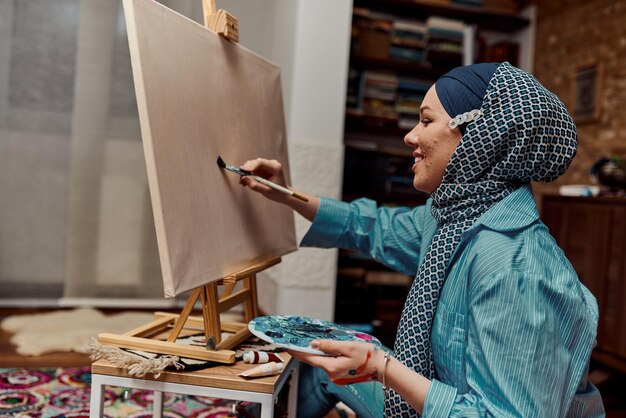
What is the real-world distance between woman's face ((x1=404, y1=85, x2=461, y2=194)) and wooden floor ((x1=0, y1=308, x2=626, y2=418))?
1858mm

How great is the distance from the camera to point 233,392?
3.59 feet

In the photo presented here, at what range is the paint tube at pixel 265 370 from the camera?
1.12 metres

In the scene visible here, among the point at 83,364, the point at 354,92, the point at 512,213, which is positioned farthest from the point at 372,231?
the point at 354,92

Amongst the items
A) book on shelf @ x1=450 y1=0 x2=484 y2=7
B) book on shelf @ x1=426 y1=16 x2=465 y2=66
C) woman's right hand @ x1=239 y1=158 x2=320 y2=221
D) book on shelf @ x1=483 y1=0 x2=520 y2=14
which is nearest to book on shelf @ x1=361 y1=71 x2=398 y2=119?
book on shelf @ x1=426 y1=16 x2=465 y2=66

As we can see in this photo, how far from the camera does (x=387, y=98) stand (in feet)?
12.2

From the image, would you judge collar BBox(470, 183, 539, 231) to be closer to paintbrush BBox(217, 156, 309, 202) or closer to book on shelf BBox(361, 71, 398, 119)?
paintbrush BBox(217, 156, 309, 202)

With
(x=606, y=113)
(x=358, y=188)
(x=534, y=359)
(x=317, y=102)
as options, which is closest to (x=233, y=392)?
(x=534, y=359)

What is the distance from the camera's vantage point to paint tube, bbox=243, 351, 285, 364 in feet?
3.88

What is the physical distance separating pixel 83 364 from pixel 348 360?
6.44ft

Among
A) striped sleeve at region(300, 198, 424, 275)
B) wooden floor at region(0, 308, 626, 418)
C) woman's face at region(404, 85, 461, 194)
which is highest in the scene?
woman's face at region(404, 85, 461, 194)

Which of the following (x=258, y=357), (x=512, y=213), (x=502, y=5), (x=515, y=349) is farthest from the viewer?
(x=502, y=5)

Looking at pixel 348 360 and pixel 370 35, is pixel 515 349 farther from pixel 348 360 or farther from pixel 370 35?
pixel 370 35

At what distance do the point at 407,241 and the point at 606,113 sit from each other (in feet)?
7.92

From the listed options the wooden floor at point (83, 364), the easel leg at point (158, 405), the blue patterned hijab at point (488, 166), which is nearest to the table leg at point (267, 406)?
the blue patterned hijab at point (488, 166)
